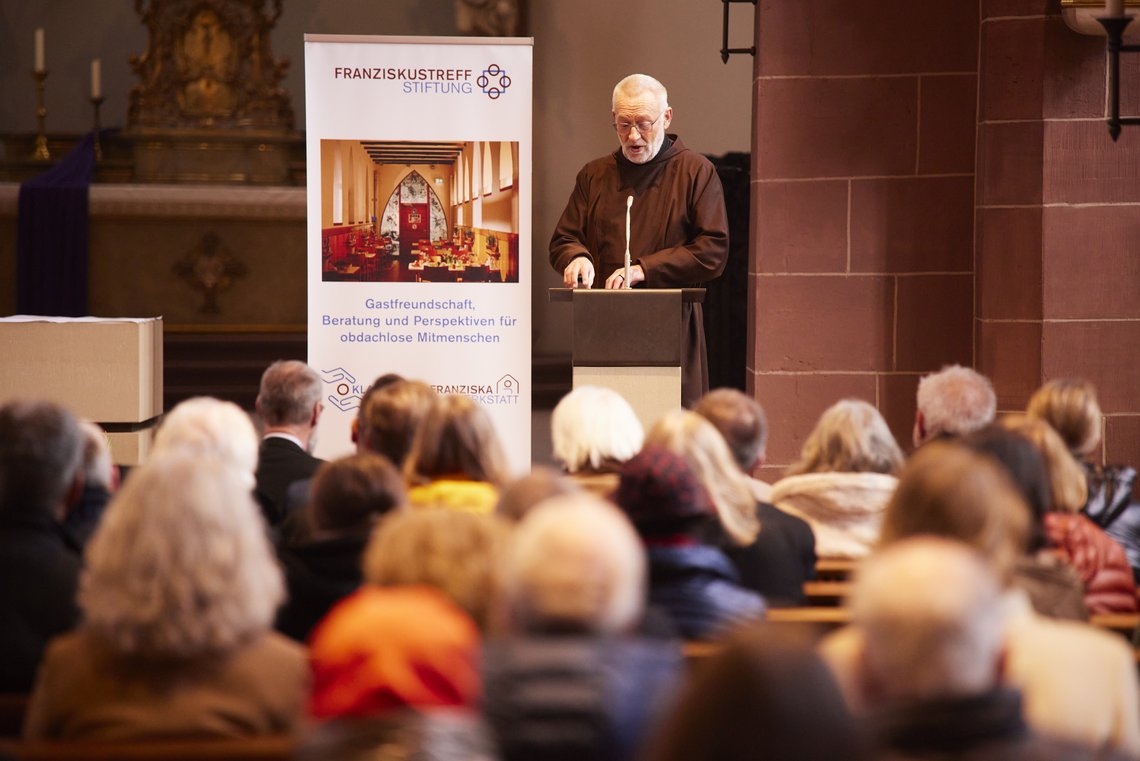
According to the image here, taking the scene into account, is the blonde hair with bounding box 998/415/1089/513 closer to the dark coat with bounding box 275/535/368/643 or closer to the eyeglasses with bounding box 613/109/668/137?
the dark coat with bounding box 275/535/368/643

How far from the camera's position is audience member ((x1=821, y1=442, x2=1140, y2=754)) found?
7.74 ft

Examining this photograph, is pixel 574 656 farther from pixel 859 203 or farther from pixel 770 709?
pixel 859 203

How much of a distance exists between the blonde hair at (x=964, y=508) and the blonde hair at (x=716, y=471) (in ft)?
3.15

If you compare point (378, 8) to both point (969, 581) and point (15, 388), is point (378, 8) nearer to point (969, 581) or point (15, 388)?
point (15, 388)

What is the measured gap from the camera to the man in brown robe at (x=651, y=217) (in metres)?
5.85

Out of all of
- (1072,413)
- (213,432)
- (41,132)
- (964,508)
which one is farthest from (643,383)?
(41,132)

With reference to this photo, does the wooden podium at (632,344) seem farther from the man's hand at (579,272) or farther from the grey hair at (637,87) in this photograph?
the grey hair at (637,87)

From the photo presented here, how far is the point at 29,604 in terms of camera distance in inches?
116

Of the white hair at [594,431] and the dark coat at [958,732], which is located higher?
the white hair at [594,431]

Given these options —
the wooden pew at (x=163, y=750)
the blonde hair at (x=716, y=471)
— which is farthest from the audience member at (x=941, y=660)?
the blonde hair at (x=716, y=471)

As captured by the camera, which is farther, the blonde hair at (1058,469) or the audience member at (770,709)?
the blonde hair at (1058,469)

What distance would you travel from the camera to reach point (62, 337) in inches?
237

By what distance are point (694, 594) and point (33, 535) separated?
1.26 m

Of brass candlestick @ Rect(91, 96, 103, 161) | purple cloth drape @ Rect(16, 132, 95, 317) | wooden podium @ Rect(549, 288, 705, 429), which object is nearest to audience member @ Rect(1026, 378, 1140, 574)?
wooden podium @ Rect(549, 288, 705, 429)
